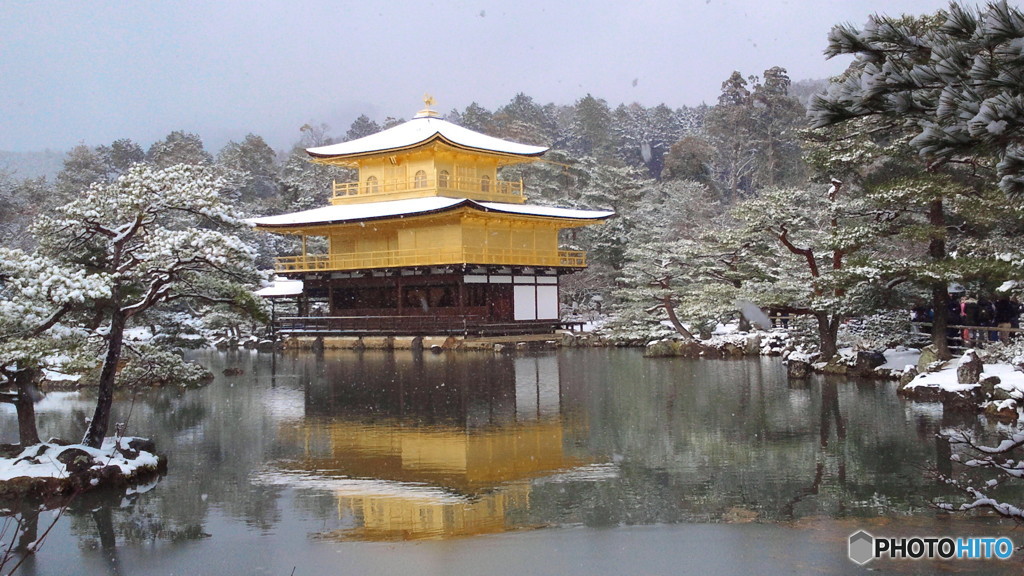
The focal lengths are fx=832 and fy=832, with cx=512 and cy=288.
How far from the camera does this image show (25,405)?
27.7 ft

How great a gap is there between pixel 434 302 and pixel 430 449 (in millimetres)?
20617

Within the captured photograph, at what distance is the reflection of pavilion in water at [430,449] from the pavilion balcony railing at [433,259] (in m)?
10.7

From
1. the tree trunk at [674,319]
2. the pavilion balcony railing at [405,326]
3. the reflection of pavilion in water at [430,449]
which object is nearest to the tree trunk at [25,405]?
the reflection of pavilion in water at [430,449]

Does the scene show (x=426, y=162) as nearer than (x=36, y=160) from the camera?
Yes

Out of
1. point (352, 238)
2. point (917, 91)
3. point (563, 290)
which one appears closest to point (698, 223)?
point (563, 290)

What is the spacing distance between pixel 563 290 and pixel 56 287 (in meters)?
30.9

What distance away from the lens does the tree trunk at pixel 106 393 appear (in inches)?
331

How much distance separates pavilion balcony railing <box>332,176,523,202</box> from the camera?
32156mm

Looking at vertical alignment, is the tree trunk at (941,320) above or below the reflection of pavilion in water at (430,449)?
above

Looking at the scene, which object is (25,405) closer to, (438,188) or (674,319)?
(674,319)

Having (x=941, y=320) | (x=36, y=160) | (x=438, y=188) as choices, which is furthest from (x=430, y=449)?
(x=36, y=160)

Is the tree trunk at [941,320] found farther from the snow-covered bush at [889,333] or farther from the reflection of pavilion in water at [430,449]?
the reflection of pavilion in water at [430,449]

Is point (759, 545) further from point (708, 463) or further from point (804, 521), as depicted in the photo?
point (708, 463)

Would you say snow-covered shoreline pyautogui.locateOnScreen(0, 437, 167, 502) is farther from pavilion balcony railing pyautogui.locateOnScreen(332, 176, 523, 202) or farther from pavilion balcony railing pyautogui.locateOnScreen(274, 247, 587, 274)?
pavilion balcony railing pyautogui.locateOnScreen(332, 176, 523, 202)
